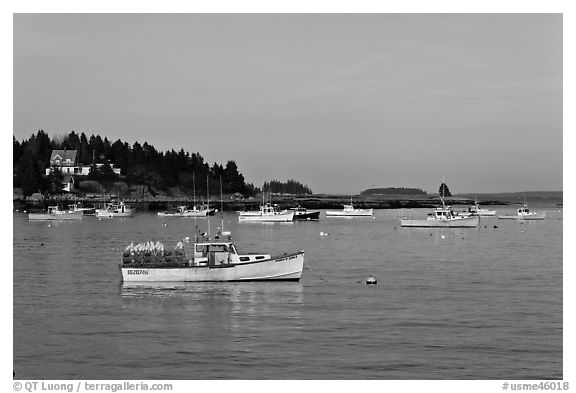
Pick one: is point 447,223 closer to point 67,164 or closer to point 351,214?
point 351,214

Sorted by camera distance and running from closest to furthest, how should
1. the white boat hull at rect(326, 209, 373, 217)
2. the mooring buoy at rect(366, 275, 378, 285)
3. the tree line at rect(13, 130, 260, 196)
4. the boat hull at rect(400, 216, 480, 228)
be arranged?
the mooring buoy at rect(366, 275, 378, 285), the boat hull at rect(400, 216, 480, 228), the white boat hull at rect(326, 209, 373, 217), the tree line at rect(13, 130, 260, 196)

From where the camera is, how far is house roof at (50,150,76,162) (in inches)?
6870

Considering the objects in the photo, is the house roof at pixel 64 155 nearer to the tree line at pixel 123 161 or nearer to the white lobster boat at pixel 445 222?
the tree line at pixel 123 161

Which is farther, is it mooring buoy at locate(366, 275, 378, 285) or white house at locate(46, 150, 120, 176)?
white house at locate(46, 150, 120, 176)

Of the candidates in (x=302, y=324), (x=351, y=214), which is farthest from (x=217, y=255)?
(x=351, y=214)

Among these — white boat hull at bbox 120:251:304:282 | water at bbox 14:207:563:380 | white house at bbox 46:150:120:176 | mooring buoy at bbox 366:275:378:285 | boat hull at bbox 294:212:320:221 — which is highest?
white house at bbox 46:150:120:176

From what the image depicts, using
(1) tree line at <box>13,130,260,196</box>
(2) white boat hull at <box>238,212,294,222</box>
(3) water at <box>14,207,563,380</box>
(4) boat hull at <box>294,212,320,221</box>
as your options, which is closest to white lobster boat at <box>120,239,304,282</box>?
(3) water at <box>14,207,563,380</box>

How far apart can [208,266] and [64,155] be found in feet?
498

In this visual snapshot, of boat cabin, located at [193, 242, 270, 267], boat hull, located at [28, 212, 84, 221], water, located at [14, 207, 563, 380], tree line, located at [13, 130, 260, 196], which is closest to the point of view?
water, located at [14, 207, 563, 380]

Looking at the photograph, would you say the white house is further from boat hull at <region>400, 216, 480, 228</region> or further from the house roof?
boat hull at <region>400, 216, 480, 228</region>

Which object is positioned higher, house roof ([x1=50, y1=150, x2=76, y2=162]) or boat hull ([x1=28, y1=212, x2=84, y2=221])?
house roof ([x1=50, y1=150, x2=76, y2=162])

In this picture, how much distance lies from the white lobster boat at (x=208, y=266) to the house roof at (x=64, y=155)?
488 feet

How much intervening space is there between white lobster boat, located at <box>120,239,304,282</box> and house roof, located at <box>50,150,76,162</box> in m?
149

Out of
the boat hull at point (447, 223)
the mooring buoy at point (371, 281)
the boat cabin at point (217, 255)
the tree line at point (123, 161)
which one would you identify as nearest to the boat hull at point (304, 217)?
the boat hull at point (447, 223)
